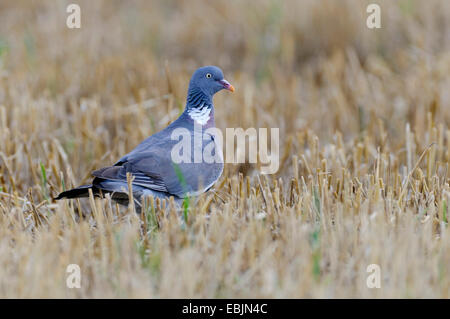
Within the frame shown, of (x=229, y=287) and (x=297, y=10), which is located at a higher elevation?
(x=297, y=10)

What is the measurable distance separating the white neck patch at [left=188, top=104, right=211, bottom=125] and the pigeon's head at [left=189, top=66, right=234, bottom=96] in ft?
0.36

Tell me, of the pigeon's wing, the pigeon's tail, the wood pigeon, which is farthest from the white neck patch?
the pigeon's tail

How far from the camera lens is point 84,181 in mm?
4957

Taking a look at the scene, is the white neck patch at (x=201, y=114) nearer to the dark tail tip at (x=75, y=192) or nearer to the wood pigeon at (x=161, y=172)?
the wood pigeon at (x=161, y=172)

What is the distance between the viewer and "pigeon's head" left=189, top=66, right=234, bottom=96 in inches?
173

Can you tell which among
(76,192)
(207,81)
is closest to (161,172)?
(76,192)

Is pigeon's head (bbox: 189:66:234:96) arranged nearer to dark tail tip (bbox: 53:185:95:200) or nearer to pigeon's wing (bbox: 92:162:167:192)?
pigeon's wing (bbox: 92:162:167:192)

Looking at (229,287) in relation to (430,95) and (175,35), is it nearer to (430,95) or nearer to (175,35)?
(430,95)

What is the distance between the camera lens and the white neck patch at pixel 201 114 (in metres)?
4.29

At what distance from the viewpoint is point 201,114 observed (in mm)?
4320

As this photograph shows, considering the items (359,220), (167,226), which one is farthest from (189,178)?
(359,220)

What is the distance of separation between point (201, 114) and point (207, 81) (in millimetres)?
240
